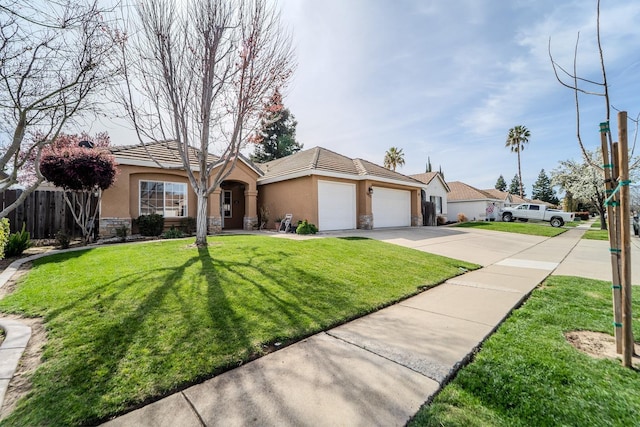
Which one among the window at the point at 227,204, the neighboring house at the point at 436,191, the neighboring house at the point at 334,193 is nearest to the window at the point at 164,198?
the window at the point at 227,204

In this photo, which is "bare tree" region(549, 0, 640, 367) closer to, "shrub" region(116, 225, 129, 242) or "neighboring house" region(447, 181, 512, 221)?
"shrub" region(116, 225, 129, 242)

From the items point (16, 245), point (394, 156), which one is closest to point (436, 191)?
point (394, 156)

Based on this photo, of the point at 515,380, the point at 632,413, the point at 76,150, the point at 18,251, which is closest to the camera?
the point at 632,413

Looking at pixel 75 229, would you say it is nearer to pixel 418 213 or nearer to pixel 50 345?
pixel 50 345

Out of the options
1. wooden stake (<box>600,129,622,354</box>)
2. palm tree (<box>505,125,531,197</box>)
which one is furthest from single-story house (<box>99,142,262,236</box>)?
palm tree (<box>505,125,531,197</box>)

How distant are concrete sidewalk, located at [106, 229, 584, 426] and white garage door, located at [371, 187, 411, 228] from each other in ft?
41.2

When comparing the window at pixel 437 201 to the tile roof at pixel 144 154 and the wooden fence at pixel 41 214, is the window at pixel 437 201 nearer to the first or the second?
the tile roof at pixel 144 154

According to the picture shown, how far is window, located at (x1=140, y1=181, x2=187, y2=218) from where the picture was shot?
1149 cm

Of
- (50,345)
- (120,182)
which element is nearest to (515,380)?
(50,345)

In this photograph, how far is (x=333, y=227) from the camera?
14359 millimetres

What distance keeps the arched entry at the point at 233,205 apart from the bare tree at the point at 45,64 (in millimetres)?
9885

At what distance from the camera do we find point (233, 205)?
16.1 m

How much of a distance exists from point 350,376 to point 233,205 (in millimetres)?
14898

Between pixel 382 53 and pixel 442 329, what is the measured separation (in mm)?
8544
